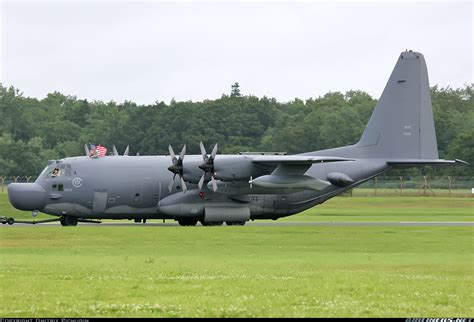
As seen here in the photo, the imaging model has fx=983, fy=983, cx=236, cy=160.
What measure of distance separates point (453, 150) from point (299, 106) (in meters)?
40.8

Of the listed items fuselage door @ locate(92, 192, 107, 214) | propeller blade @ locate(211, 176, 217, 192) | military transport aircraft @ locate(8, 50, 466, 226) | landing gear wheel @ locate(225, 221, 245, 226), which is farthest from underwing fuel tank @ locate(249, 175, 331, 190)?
fuselage door @ locate(92, 192, 107, 214)

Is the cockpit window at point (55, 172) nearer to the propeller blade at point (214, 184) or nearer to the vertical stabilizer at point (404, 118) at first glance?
the propeller blade at point (214, 184)

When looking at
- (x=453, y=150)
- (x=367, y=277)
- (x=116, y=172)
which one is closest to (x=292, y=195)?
(x=116, y=172)

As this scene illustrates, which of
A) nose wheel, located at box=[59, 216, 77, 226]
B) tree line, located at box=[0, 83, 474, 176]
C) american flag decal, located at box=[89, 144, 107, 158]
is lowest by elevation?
nose wheel, located at box=[59, 216, 77, 226]

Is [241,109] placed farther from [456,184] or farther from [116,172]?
[116,172]

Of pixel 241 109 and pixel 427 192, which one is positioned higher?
pixel 241 109

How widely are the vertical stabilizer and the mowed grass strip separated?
1029 centimetres

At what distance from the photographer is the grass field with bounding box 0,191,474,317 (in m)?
18.9

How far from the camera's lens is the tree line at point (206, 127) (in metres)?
97.4

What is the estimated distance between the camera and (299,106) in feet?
449

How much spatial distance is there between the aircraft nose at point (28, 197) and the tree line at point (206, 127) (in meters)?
43.5

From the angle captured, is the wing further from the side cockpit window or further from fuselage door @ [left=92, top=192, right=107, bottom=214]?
the side cockpit window

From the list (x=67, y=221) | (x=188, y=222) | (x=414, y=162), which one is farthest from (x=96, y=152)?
(x=414, y=162)

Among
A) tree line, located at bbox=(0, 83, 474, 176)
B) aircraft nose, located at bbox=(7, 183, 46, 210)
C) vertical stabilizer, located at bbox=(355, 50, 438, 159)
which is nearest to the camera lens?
aircraft nose, located at bbox=(7, 183, 46, 210)
